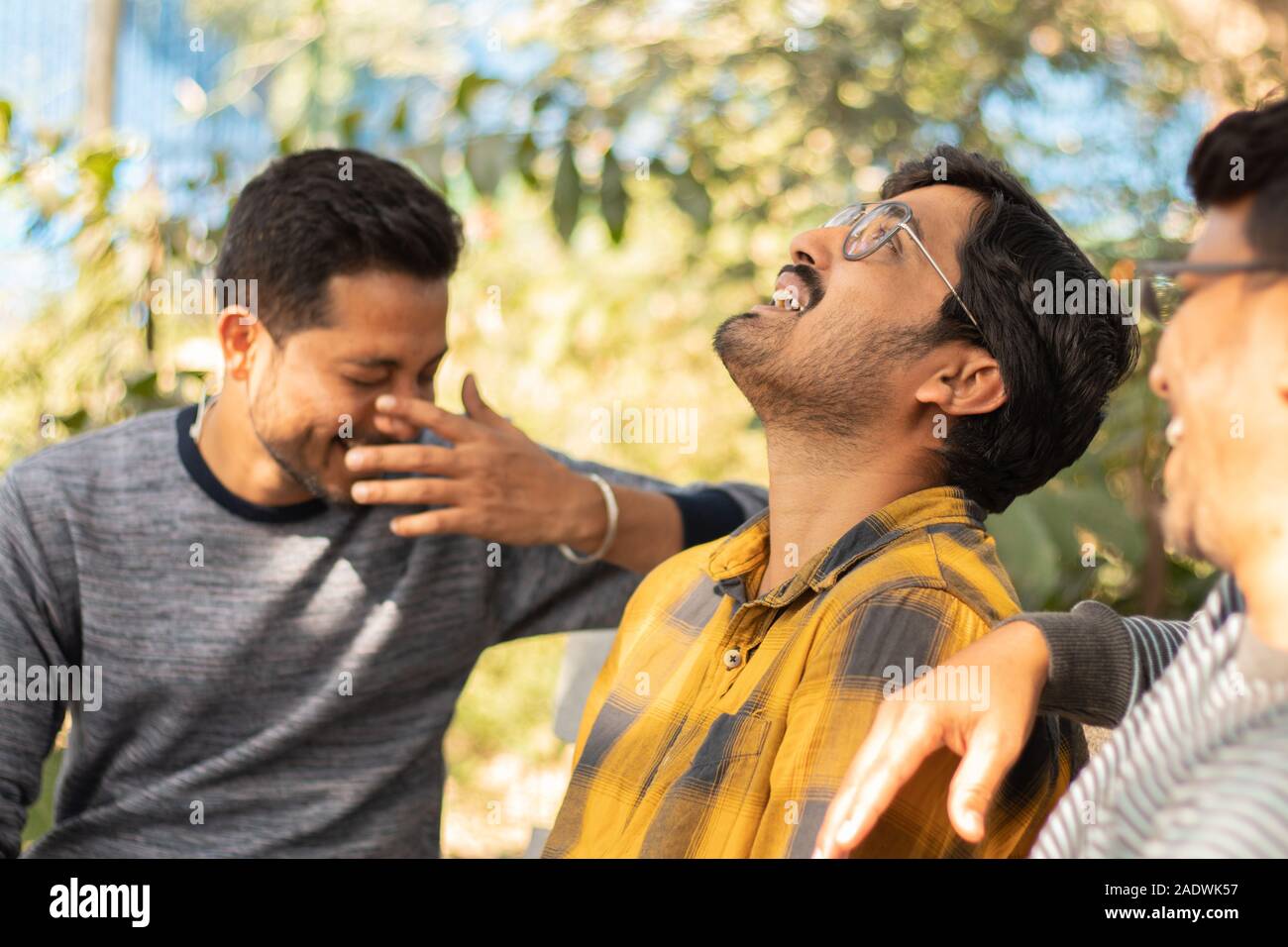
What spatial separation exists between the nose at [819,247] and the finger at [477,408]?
0.69 m

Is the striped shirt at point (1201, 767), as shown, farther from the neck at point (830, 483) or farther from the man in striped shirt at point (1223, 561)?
the neck at point (830, 483)

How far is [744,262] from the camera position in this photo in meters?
4.24

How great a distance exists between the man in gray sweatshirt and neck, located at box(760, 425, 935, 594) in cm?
61

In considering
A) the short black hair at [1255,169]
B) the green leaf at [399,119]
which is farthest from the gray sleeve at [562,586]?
the short black hair at [1255,169]

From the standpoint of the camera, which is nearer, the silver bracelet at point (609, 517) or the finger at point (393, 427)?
the finger at point (393, 427)

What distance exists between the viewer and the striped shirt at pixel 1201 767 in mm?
974

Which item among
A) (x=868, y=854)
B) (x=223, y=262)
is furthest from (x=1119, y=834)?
(x=223, y=262)

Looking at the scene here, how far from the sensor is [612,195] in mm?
3174

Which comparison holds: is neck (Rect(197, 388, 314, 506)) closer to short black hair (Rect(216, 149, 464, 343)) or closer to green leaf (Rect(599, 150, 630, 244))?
short black hair (Rect(216, 149, 464, 343))

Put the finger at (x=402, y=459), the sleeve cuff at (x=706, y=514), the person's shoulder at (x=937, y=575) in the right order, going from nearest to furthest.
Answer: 1. the person's shoulder at (x=937, y=575)
2. the finger at (x=402, y=459)
3. the sleeve cuff at (x=706, y=514)

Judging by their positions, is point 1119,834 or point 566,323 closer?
point 1119,834

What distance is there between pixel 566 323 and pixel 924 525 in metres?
3.95

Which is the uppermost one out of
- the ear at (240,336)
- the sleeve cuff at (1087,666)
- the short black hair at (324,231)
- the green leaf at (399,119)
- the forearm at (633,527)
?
the green leaf at (399,119)
